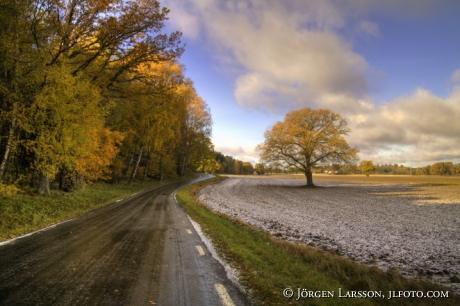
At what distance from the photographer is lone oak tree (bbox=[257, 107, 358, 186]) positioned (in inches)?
1653

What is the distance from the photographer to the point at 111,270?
528 centimetres

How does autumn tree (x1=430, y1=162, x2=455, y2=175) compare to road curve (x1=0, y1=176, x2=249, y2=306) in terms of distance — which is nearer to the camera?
road curve (x1=0, y1=176, x2=249, y2=306)

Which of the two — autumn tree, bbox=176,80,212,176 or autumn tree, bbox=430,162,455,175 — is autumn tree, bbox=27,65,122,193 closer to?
autumn tree, bbox=176,80,212,176

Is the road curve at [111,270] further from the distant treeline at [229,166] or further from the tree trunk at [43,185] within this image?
the distant treeline at [229,166]

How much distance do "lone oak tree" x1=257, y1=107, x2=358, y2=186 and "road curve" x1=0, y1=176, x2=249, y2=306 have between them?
121ft

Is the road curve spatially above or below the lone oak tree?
below

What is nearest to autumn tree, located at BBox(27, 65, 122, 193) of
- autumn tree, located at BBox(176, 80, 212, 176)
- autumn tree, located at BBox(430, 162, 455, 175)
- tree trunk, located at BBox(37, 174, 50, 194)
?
tree trunk, located at BBox(37, 174, 50, 194)

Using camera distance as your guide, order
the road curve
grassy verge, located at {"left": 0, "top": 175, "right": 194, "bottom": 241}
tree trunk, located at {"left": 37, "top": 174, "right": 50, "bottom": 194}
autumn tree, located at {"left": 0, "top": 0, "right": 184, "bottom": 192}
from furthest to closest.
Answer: tree trunk, located at {"left": 37, "top": 174, "right": 50, "bottom": 194}, autumn tree, located at {"left": 0, "top": 0, "right": 184, "bottom": 192}, grassy verge, located at {"left": 0, "top": 175, "right": 194, "bottom": 241}, the road curve

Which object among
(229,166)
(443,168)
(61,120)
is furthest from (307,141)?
(443,168)

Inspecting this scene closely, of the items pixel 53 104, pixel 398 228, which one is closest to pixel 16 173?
pixel 53 104

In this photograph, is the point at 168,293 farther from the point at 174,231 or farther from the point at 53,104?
the point at 53,104

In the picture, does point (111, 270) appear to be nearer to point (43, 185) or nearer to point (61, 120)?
point (61, 120)

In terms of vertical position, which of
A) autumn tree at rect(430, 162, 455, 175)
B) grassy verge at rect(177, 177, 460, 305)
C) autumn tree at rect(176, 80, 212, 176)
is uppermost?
autumn tree at rect(176, 80, 212, 176)

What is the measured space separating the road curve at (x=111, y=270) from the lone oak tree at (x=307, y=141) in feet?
121
